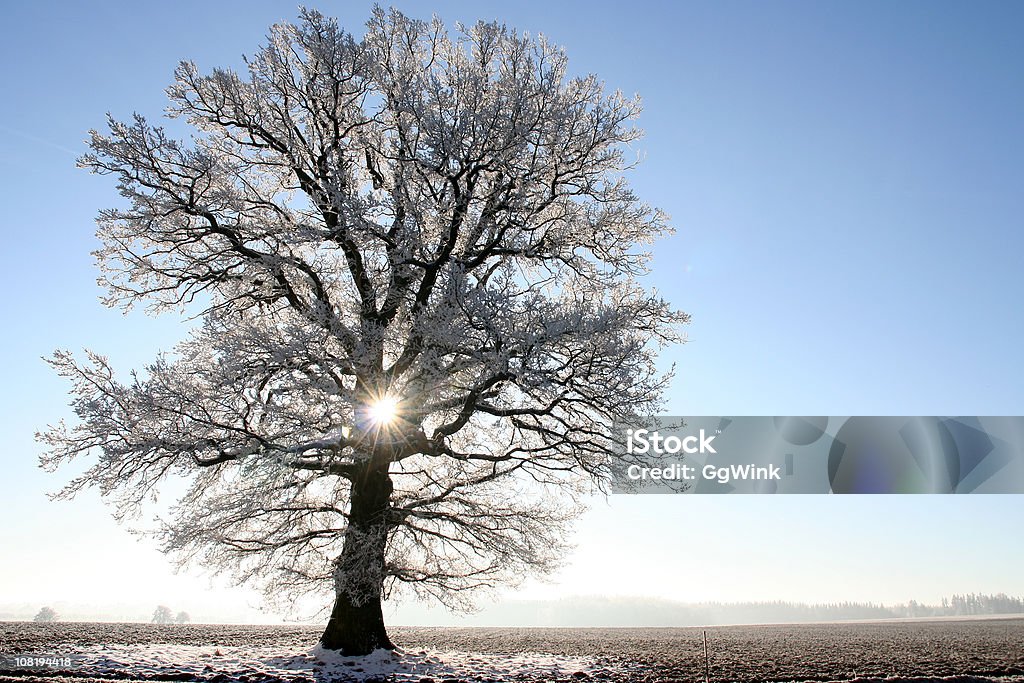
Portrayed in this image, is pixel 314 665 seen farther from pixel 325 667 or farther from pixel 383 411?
pixel 383 411

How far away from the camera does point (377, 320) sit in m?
16.3

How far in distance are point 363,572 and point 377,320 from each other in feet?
17.4

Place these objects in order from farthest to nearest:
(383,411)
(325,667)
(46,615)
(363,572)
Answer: (46,615) → (363,572) → (383,411) → (325,667)

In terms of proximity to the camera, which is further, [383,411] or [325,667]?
[383,411]

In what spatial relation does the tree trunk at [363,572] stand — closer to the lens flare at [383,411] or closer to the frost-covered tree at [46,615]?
the lens flare at [383,411]

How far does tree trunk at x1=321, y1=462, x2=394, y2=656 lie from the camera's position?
1498 centimetres

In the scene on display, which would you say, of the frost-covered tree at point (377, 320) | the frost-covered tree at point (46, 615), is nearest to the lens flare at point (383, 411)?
the frost-covered tree at point (377, 320)

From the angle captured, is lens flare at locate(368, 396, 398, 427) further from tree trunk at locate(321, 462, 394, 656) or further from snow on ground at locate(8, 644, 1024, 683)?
snow on ground at locate(8, 644, 1024, 683)

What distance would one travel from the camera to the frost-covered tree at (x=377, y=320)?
1400 centimetres

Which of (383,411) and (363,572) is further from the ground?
(383,411)

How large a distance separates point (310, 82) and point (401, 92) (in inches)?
85.5

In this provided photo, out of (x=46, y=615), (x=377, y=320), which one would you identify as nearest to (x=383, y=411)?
(x=377, y=320)

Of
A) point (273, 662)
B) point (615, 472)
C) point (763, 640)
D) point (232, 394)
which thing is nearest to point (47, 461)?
point (232, 394)

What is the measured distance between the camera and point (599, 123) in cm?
1684
